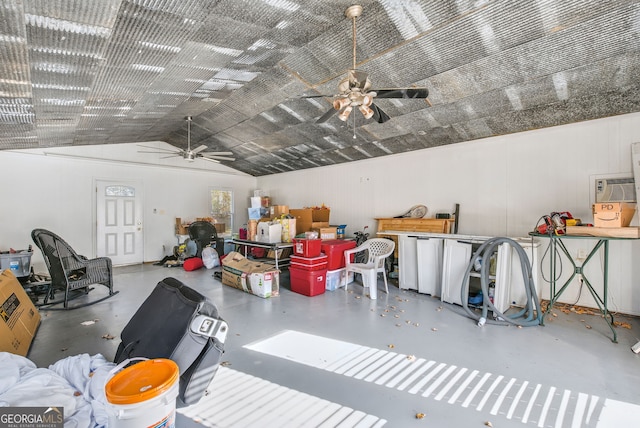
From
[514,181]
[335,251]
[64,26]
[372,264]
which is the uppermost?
[64,26]

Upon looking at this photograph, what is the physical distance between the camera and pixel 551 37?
2.75 m

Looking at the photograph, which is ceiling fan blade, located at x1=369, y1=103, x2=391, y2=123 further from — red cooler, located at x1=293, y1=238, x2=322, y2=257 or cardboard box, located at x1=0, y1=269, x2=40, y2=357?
cardboard box, located at x1=0, y1=269, x2=40, y2=357

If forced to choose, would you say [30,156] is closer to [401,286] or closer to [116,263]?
[116,263]

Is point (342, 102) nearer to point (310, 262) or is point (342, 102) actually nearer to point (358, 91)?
point (358, 91)

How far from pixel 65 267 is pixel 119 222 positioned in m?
3.42

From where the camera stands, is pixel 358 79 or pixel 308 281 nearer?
pixel 358 79

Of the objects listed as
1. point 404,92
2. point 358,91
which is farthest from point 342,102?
point 404,92

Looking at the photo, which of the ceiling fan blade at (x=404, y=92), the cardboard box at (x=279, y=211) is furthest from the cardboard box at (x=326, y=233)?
the ceiling fan blade at (x=404, y=92)

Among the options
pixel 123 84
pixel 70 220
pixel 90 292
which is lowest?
pixel 90 292

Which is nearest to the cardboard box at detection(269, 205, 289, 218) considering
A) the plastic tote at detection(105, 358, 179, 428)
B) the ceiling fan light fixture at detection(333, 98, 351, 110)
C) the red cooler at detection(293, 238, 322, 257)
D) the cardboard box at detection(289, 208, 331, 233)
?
the cardboard box at detection(289, 208, 331, 233)

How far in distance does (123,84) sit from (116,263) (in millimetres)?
A: 5250

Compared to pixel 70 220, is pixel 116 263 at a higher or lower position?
lower

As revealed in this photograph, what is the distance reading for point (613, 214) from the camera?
296 centimetres

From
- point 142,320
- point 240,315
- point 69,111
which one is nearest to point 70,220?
point 69,111
